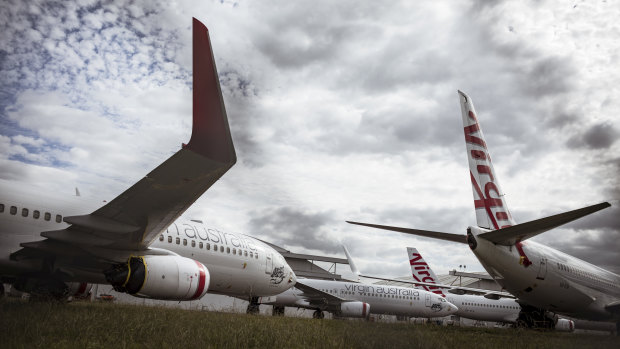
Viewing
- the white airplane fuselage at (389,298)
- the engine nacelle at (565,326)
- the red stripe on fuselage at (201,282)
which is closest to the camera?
the red stripe on fuselage at (201,282)

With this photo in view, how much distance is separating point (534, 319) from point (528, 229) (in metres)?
7.46

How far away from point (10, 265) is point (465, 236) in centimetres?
1061

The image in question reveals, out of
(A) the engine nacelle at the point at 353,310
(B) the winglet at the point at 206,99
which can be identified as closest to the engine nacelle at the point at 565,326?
(A) the engine nacelle at the point at 353,310

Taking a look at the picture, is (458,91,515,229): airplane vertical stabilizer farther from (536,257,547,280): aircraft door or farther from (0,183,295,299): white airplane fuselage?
(0,183,295,299): white airplane fuselage

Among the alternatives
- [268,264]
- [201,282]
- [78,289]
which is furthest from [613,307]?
[78,289]

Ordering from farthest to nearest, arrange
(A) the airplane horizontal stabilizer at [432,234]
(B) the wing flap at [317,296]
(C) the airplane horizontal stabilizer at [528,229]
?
(B) the wing flap at [317,296] → (A) the airplane horizontal stabilizer at [432,234] → (C) the airplane horizontal stabilizer at [528,229]

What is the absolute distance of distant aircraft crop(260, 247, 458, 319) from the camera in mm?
25969

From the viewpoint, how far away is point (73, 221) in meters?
7.43

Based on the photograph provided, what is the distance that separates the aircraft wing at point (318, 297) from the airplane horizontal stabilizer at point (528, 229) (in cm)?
1656

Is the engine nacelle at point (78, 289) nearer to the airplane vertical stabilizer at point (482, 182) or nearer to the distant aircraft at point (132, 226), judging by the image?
the distant aircraft at point (132, 226)

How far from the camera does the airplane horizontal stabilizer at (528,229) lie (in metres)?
8.41

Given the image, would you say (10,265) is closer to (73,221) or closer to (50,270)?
(50,270)

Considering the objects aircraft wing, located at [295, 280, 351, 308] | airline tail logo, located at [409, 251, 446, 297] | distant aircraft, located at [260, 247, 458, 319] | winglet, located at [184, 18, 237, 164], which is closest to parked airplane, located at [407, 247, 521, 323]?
airline tail logo, located at [409, 251, 446, 297]

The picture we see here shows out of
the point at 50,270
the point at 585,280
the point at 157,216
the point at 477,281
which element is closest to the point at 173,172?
the point at 157,216
